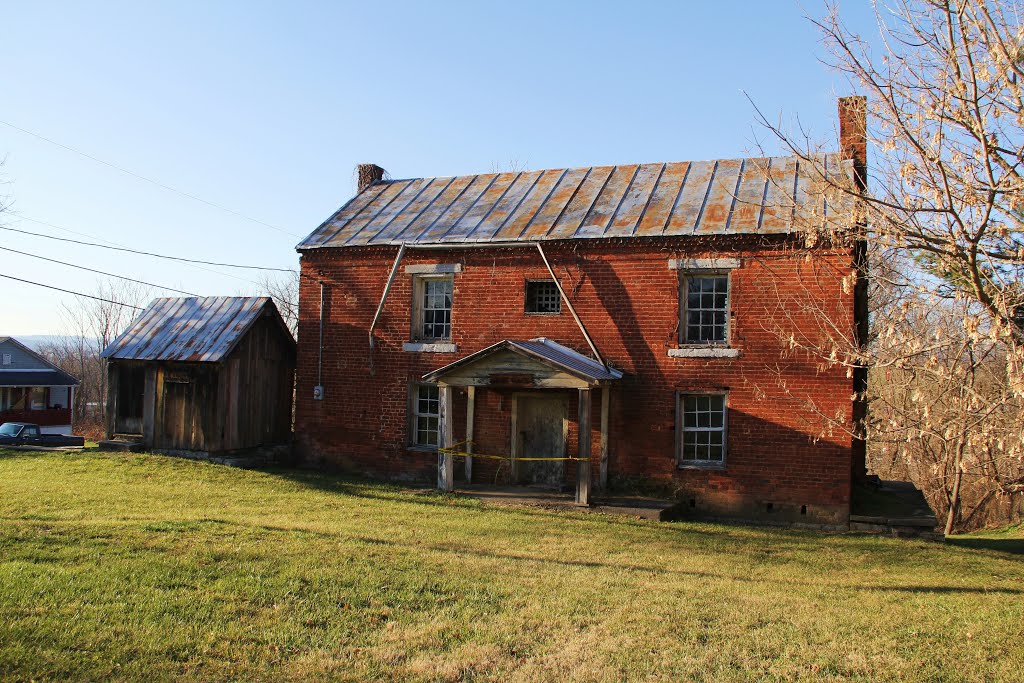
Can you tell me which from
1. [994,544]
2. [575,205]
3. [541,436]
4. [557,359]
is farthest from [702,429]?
[994,544]

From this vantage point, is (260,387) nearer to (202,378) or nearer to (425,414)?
(202,378)

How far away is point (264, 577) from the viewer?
28.2ft

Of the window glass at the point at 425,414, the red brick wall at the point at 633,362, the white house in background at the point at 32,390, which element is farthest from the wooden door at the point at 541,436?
the white house in background at the point at 32,390

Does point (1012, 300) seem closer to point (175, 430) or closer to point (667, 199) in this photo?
point (667, 199)

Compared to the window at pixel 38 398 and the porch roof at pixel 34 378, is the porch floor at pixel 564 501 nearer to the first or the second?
the porch roof at pixel 34 378

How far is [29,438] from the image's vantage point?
71.3 feet

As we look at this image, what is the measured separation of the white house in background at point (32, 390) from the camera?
42.9 m

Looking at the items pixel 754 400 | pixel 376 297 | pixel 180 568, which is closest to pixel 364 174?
pixel 376 297

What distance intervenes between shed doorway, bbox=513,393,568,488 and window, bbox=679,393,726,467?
247 centimetres

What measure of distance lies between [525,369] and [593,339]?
182cm

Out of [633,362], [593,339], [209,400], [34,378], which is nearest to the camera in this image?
[633,362]

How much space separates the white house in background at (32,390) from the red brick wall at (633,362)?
31156mm

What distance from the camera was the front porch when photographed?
15258 millimetres

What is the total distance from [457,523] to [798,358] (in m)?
6.97
